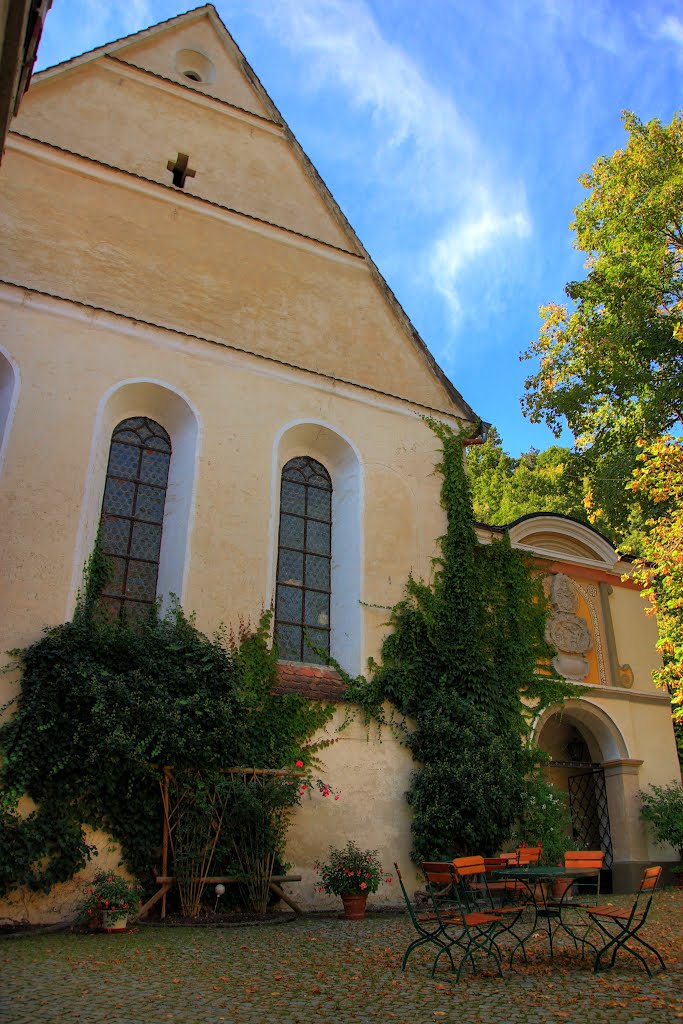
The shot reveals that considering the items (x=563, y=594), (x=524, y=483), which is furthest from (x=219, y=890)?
(x=524, y=483)

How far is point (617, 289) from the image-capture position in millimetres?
20469

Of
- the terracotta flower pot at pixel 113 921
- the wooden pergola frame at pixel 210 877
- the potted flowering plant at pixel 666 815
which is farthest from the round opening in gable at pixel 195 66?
the potted flowering plant at pixel 666 815

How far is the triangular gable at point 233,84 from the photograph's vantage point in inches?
581

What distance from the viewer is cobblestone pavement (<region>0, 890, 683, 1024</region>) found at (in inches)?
186

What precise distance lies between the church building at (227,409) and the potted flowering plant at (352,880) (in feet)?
2.40

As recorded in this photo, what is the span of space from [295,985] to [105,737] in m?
4.26

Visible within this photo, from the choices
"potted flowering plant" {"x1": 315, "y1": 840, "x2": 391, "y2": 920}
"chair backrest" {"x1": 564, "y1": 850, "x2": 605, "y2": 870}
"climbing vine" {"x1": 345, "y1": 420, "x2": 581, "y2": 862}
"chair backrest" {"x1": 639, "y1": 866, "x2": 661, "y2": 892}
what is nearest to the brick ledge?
"climbing vine" {"x1": 345, "y1": 420, "x2": 581, "y2": 862}

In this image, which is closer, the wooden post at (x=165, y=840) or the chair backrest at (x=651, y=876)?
the chair backrest at (x=651, y=876)

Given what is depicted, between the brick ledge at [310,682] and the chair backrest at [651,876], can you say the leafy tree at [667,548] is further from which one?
the chair backrest at [651,876]

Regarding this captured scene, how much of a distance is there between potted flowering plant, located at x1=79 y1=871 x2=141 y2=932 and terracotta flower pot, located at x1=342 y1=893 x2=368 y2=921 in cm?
249

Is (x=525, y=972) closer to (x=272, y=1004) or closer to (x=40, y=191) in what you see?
(x=272, y=1004)

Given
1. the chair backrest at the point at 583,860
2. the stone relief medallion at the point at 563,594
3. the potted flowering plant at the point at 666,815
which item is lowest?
the chair backrest at the point at 583,860

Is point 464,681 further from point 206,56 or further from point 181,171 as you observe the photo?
point 206,56

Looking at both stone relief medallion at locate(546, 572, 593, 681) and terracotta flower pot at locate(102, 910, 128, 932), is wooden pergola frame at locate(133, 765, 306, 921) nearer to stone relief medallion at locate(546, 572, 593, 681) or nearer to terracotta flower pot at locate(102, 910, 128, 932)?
terracotta flower pot at locate(102, 910, 128, 932)
